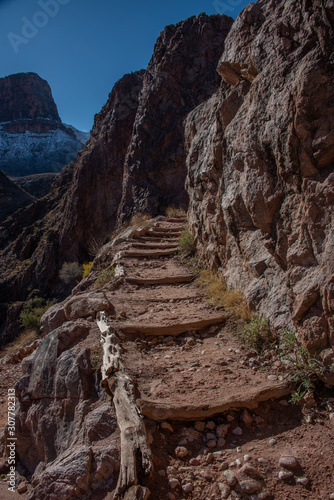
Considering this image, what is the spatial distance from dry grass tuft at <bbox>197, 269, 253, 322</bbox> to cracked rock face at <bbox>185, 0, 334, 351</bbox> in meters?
0.14

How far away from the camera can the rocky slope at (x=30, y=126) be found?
2685 inches

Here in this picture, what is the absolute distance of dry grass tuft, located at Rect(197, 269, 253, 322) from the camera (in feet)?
11.0

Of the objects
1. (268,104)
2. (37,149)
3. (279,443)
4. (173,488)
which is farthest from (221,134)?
(37,149)

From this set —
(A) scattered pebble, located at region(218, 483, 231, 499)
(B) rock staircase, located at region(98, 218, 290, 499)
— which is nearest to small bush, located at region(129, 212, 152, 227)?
(B) rock staircase, located at region(98, 218, 290, 499)

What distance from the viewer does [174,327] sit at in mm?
3506

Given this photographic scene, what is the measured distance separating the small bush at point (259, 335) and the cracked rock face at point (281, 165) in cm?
10

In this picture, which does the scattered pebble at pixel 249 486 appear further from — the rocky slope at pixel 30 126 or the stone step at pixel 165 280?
the rocky slope at pixel 30 126

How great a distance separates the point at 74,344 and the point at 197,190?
12.2 feet

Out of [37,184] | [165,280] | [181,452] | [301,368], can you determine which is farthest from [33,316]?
[37,184]

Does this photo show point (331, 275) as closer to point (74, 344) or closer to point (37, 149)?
point (74, 344)

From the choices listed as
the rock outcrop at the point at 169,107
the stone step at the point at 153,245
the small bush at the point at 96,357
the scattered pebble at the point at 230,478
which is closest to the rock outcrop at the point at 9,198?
the rock outcrop at the point at 169,107

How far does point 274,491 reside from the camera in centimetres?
148

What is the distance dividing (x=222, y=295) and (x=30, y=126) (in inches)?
3249

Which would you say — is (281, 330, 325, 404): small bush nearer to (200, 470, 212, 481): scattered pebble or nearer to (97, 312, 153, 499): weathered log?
(200, 470, 212, 481): scattered pebble
